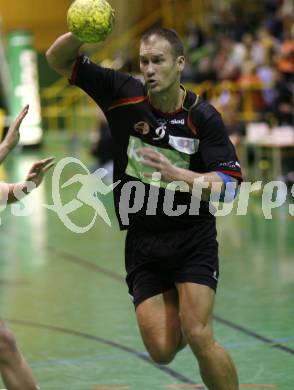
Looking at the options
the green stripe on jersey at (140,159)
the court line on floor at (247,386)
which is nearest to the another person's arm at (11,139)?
the green stripe on jersey at (140,159)

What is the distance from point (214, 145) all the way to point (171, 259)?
735mm

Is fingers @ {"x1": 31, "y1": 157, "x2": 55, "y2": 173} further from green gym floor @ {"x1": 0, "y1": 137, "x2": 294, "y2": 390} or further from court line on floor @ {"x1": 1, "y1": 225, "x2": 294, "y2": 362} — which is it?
court line on floor @ {"x1": 1, "y1": 225, "x2": 294, "y2": 362}

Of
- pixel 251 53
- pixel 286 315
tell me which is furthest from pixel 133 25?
pixel 286 315

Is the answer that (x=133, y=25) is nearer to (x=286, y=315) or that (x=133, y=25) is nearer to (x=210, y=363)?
(x=286, y=315)

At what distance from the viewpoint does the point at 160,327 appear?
5.63m

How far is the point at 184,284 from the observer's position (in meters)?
5.61

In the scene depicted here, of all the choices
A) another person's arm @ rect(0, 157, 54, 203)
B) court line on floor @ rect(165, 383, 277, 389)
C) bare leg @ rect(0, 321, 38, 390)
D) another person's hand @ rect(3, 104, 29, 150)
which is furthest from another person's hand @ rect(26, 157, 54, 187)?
court line on floor @ rect(165, 383, 277, 389)

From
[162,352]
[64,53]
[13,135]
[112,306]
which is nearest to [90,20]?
[64,53]

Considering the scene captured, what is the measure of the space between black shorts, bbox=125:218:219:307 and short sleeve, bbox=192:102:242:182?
0.41 meters

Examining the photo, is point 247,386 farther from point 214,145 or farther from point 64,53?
point 64,53

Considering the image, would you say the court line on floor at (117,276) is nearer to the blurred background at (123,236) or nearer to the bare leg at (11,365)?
the blurred background at (123,236)

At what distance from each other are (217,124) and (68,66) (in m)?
0.98

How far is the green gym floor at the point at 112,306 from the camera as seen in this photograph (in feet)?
22.5

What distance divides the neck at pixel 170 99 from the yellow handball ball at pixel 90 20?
537mm
